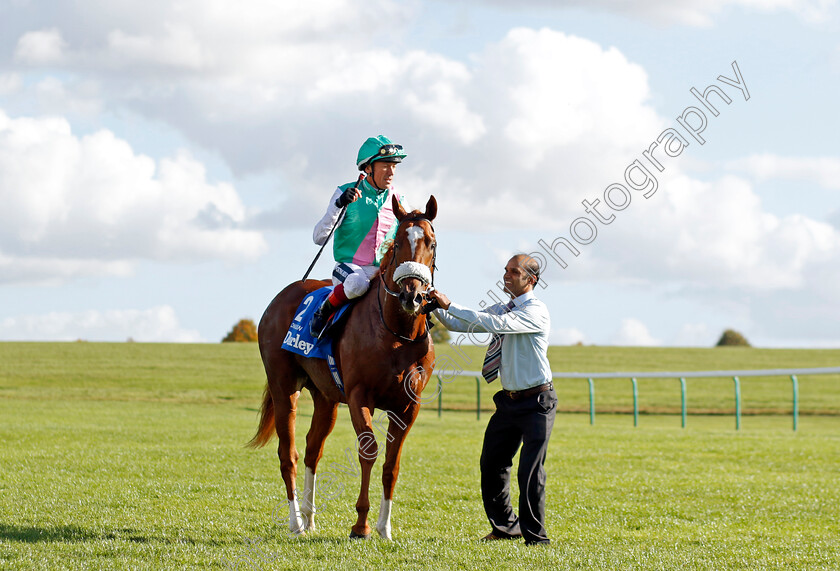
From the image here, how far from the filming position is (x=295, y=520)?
20.4ft

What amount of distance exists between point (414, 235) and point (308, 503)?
250 cm

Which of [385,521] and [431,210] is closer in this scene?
[431,210]

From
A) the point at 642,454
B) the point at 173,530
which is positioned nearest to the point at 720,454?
the point at 642,454

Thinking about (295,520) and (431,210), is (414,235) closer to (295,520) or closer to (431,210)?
(431,210)

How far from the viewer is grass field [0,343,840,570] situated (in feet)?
17.6

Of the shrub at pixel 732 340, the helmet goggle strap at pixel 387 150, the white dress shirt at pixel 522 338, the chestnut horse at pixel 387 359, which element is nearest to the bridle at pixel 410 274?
the chestnut horse at pixel 387 359

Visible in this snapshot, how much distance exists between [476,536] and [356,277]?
6.82 feet

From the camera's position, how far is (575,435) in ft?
50.8

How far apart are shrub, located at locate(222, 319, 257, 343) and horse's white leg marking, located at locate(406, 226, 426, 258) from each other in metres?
44.5

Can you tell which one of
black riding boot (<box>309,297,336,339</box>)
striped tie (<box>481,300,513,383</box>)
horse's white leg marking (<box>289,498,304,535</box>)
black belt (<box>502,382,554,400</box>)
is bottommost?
horse's white leg marking (<box>289,498,304,535</box>)

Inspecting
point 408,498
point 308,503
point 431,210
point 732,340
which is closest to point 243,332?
point 732,340

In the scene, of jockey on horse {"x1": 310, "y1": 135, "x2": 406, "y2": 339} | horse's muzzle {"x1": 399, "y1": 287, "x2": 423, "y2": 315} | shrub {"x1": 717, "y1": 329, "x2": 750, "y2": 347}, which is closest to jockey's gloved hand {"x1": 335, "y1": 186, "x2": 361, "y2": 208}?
jockey on horse {"x1": 310, "y1": 135, "x2": 406, "y2": 339}

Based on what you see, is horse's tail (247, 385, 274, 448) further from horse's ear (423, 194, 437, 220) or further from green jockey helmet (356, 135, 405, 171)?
horse's ear (423, 194, 437, 220)

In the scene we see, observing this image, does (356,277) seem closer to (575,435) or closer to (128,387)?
(575,435)
